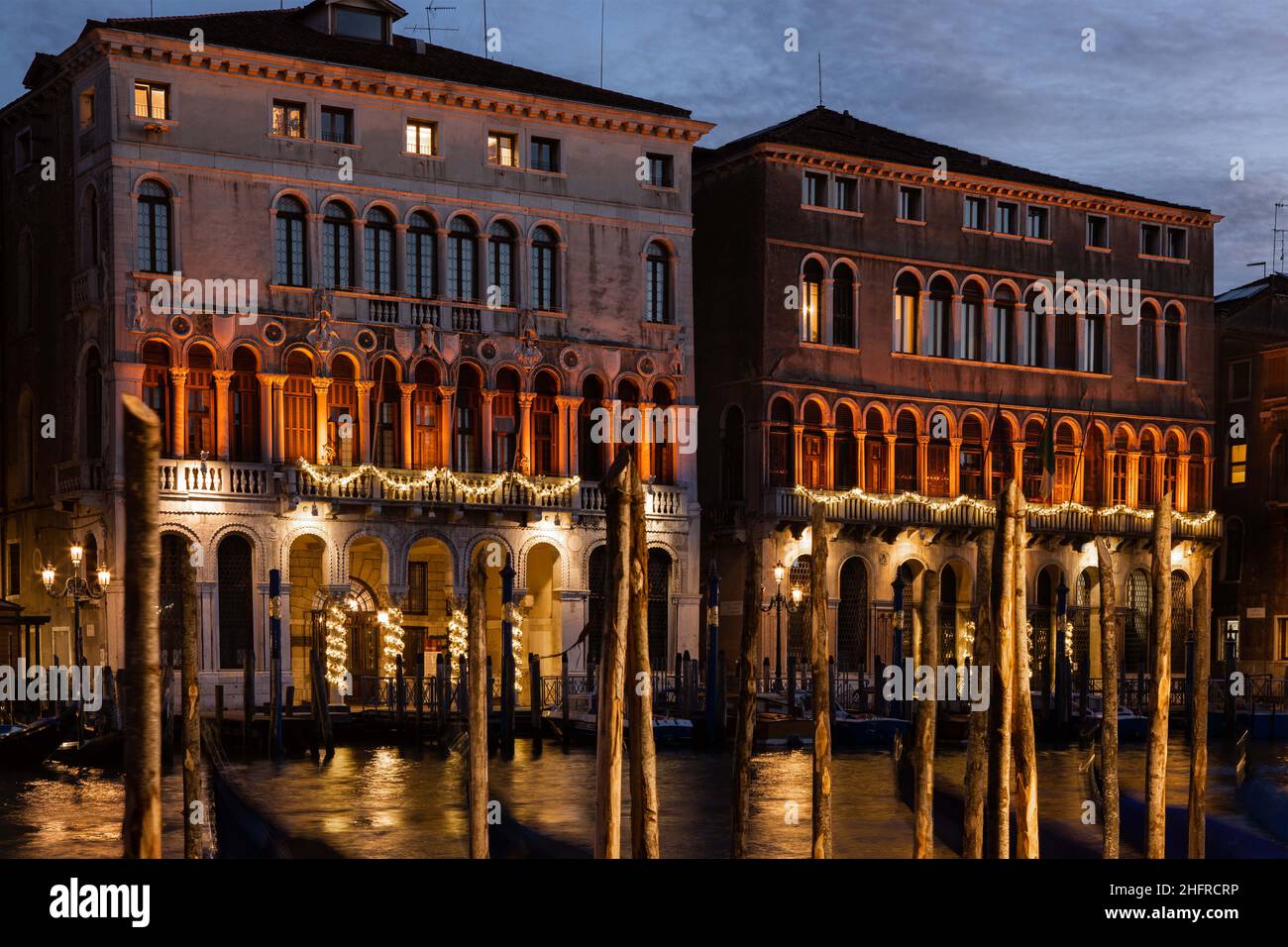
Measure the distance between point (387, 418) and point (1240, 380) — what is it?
1767 centimetres

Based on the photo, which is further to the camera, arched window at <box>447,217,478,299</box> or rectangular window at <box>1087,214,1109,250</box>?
rectangular window at <box>1087,214,1109,250</box>

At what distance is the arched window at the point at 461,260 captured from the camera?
30516mm

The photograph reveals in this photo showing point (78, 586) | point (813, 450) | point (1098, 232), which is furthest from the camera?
point (1098, 232)

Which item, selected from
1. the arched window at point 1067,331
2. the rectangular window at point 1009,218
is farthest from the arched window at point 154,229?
the arched window at point 1067,331

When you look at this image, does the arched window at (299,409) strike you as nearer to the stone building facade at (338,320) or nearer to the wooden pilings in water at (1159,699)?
the stone building facade at (338,320)

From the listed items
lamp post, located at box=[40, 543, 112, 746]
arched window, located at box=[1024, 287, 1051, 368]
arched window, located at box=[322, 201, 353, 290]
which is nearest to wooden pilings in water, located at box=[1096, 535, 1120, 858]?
lamp post, located at box=[40, 543, 112, 746]

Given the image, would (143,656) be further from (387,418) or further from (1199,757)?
(387,418)

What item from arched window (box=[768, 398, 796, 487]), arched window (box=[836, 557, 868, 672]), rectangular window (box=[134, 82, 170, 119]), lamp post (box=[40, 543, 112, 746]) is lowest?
arched window (box=[836, 557, 868, 672])

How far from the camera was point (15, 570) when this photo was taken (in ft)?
103

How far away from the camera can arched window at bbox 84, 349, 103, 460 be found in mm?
28422

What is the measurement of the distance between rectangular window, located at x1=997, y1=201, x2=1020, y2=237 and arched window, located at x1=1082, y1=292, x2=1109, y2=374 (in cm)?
193

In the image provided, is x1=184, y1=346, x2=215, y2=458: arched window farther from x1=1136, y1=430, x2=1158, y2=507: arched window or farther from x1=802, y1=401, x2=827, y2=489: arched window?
x1=1136, y1=430, x2=1158, y2=507: arched window

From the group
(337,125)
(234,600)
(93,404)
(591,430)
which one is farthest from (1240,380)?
(93,404)
